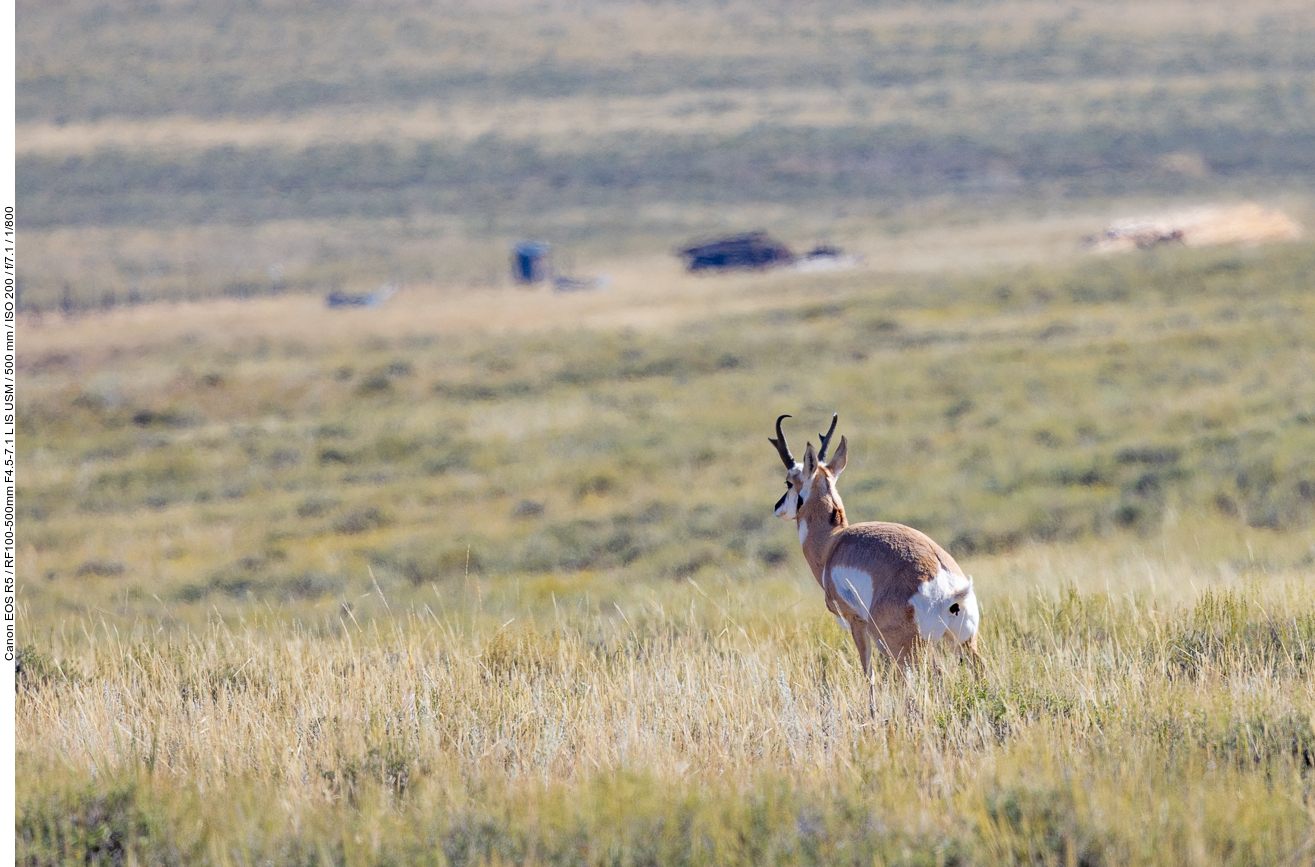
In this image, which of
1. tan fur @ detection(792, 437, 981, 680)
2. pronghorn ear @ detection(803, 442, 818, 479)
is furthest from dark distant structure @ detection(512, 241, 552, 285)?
tan fur @ detection(792, 437, 981, 680)

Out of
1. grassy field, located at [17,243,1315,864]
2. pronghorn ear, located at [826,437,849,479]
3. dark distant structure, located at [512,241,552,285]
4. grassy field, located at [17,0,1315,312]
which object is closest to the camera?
grassy field, located at [17,243,1315,864]

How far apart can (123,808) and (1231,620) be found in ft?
16.4

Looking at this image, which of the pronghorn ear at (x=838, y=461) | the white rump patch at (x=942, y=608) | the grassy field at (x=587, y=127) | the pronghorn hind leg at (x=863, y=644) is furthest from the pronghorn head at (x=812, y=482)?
the grassy field at (x=587, y=127)

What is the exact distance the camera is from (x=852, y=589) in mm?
5598

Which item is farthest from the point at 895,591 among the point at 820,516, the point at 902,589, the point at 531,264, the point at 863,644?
the point at 531,264

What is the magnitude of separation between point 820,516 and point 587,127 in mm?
117912

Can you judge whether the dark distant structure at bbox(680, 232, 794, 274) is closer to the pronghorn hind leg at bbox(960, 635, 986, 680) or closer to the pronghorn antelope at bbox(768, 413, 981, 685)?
the pronghorn antelope at bbox(768, 413, 981, 685)

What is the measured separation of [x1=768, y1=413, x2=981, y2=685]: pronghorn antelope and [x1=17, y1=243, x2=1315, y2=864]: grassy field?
23 centimetres

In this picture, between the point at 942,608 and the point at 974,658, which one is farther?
the point at 974,658

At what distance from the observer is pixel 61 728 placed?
5.14m

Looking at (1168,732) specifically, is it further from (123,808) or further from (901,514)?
(901,514)

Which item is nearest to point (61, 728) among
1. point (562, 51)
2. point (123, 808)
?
point (123, 808)

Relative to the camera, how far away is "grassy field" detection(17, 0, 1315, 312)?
267 ft

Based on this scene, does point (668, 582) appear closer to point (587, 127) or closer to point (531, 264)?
point (531, 264)
